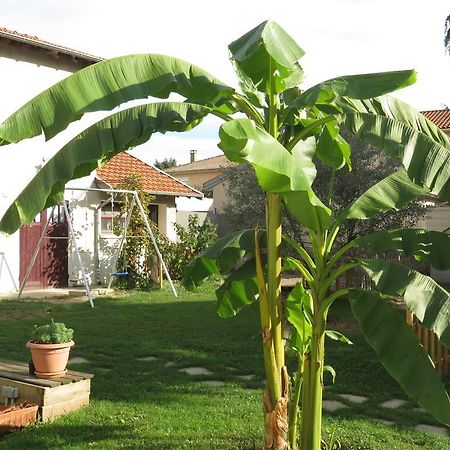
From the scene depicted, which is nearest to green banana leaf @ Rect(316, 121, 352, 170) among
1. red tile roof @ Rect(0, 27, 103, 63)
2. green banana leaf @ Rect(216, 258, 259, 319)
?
green banana leaf @ Rect(216, 258, 259, 319)

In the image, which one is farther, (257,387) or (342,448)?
(257,387)

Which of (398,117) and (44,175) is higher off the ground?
(398,117)

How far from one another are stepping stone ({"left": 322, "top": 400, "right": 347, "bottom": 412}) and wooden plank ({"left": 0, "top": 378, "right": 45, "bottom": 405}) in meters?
3.19

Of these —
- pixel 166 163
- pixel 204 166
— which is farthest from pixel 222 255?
pixel 166 163

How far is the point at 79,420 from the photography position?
22.2 feet

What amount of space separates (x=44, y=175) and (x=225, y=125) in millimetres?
1560

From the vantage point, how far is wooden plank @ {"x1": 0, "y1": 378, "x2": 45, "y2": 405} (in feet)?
22.0

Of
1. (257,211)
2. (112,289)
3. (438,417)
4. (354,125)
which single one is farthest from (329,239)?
(112,289)

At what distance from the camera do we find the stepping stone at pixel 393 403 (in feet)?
25.0

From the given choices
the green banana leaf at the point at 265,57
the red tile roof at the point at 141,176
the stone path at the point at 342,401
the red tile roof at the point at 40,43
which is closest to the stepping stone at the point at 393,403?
the stone path at the point at 342,401

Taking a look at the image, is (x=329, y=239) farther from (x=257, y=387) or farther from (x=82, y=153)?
(x=257, y=387)

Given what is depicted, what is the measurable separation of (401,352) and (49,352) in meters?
3.77

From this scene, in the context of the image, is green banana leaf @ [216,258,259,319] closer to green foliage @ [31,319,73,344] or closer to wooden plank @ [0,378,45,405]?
green foliage @ [31,319,73,344]

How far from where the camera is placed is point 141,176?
22.0m
